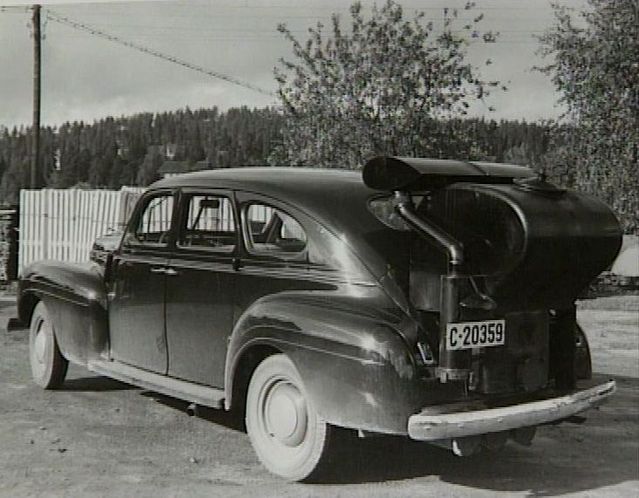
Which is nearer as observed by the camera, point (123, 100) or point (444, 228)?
point (444, 228)

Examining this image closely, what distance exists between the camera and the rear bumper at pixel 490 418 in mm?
3389

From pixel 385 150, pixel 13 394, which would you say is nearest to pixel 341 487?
pixel 13 394

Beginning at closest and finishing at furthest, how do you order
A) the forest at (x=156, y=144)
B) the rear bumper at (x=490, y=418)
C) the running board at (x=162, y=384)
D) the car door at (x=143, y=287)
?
the rear bumper at (x=490, y=418) → the running board at (x=162, y=384) → the car door at (x=143, y=287) → the forest at (x=156, y=144)

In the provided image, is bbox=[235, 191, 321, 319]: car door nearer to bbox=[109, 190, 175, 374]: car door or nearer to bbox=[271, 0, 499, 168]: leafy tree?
bbox=[109, 190, 175, 374]: car door

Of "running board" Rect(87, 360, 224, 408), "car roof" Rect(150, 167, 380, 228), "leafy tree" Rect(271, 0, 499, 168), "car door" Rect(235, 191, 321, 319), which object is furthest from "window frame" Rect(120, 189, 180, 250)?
"leafy tree" Rect(271, 0, 499, 168)

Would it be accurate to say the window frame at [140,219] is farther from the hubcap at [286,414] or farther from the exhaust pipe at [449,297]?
the exhaust pipe at [449,297]

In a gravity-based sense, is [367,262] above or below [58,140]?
below

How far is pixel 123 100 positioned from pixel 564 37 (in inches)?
411

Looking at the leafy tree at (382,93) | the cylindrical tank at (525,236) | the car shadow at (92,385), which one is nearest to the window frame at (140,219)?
the car shadow at (92,385)

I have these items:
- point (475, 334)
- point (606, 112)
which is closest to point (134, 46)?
point (475, 334)

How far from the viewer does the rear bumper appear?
3389mm

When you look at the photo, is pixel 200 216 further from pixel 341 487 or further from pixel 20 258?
pixel 20 258

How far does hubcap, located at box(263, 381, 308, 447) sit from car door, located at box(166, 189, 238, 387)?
407 mm

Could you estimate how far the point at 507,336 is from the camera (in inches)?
147
